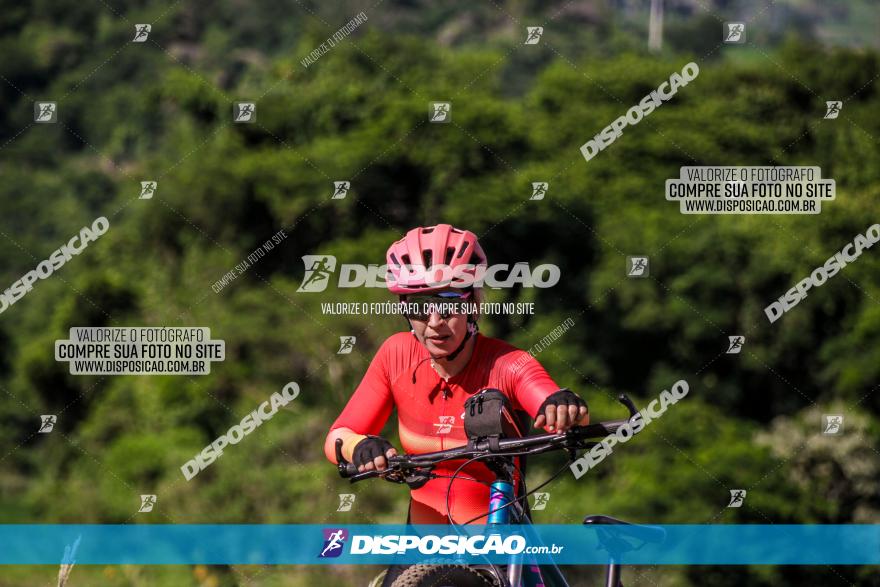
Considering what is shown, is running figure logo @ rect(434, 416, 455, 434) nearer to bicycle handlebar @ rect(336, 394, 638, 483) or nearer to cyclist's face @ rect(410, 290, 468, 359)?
cyclist's face @ rect(410, 290, 468, 359)

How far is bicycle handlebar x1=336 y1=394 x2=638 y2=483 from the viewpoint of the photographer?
570cm

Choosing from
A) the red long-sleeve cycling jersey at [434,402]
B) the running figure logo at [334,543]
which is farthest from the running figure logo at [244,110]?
the running figure logo at [334,543]

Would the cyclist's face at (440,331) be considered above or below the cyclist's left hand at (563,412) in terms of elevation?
above

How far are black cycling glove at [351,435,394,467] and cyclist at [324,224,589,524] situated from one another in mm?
306

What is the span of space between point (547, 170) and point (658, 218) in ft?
9.22

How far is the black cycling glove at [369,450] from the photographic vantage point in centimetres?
603

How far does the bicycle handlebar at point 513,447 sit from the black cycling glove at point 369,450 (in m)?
0.05

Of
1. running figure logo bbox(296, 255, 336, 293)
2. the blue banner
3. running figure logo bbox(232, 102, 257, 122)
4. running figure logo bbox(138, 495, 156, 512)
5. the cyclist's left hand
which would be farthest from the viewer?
running figure logo bbox(296, 255, 336, 293)

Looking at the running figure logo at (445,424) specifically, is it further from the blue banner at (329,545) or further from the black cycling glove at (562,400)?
the black cycling glove at (562,400)

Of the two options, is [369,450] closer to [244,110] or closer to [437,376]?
[437,376]

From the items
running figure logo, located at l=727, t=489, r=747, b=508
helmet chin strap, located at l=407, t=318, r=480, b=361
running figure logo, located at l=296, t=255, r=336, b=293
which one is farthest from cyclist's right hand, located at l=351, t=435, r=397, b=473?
running figure logo, located at l=296, t=255, r=336, b=293

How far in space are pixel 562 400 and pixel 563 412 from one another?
2.4 inches

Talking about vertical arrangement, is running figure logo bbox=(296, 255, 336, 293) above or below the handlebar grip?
above

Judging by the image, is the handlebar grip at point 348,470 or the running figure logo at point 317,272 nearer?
the handlebar grip at point 348,470
